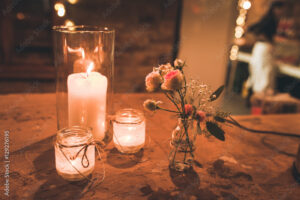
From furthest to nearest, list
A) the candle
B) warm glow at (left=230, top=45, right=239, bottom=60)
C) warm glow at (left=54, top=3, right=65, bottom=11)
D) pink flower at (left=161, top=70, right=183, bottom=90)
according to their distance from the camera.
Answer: warm glow at (left=230, top=45, right=239, bottom=60)
warm glow at (left=54, top=3, right=65, bottom=11)
the candle
pink flower at (left=161, top=70, right=183, bottom=90)

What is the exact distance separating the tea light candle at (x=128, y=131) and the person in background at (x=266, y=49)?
324 cm

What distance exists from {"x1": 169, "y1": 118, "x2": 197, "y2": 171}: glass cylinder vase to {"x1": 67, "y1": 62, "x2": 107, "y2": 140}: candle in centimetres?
26

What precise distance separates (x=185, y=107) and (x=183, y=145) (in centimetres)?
13

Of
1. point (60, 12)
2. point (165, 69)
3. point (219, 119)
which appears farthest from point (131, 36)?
point (219, 119)

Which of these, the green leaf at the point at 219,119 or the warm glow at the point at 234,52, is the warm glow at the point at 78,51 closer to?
the green leaf at the point at 219,119

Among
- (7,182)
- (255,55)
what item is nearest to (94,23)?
(7,182)

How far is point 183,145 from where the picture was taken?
2.56ft

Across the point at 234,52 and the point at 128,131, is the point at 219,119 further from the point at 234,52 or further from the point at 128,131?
the point at 234,52

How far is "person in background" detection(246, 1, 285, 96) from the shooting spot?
362cm

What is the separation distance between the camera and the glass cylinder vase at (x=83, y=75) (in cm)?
81

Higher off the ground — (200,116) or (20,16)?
(20,16)

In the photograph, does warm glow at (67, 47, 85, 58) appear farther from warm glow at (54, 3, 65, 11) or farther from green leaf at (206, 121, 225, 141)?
warm glow at (54, 3, 65, 11)

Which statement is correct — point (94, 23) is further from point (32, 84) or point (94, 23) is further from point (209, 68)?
point (209, 68)

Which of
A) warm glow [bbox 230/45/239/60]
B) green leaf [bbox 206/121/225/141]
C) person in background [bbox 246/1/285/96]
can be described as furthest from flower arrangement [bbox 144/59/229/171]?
warm glow [bbox 230/45/239/60]
